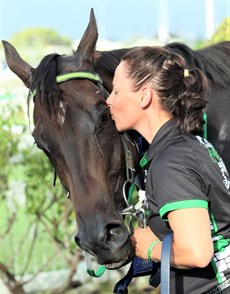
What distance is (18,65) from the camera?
11.7 ft

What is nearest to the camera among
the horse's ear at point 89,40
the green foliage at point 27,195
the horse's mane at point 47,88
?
the horse's mane at point 47,88

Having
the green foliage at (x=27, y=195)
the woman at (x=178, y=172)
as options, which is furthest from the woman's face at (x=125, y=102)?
the green foliage at (x=27, y=195)

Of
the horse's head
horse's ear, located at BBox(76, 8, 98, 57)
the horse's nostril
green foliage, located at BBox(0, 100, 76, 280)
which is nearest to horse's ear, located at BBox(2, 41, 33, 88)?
the horse's head

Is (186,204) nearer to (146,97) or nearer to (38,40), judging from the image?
(146,97)

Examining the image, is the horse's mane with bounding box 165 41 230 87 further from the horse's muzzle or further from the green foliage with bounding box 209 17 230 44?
the green foliage with bounding box 209 17 230 44

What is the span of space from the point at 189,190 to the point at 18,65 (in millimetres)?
1742

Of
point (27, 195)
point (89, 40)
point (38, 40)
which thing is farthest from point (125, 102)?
point (38, 40)

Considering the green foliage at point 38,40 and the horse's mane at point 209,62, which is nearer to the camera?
the horse's mane at point 209,62

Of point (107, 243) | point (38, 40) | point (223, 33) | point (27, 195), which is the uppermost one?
point (107, 243)

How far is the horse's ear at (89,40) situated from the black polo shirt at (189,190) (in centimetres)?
117

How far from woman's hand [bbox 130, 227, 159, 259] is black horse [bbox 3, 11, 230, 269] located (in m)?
0.13

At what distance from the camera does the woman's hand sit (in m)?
2.38

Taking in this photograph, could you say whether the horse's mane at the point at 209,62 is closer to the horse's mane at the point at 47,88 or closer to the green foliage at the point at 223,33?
the horse's mane at the point at 47,88

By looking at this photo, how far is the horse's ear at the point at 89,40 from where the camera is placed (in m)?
3.39
